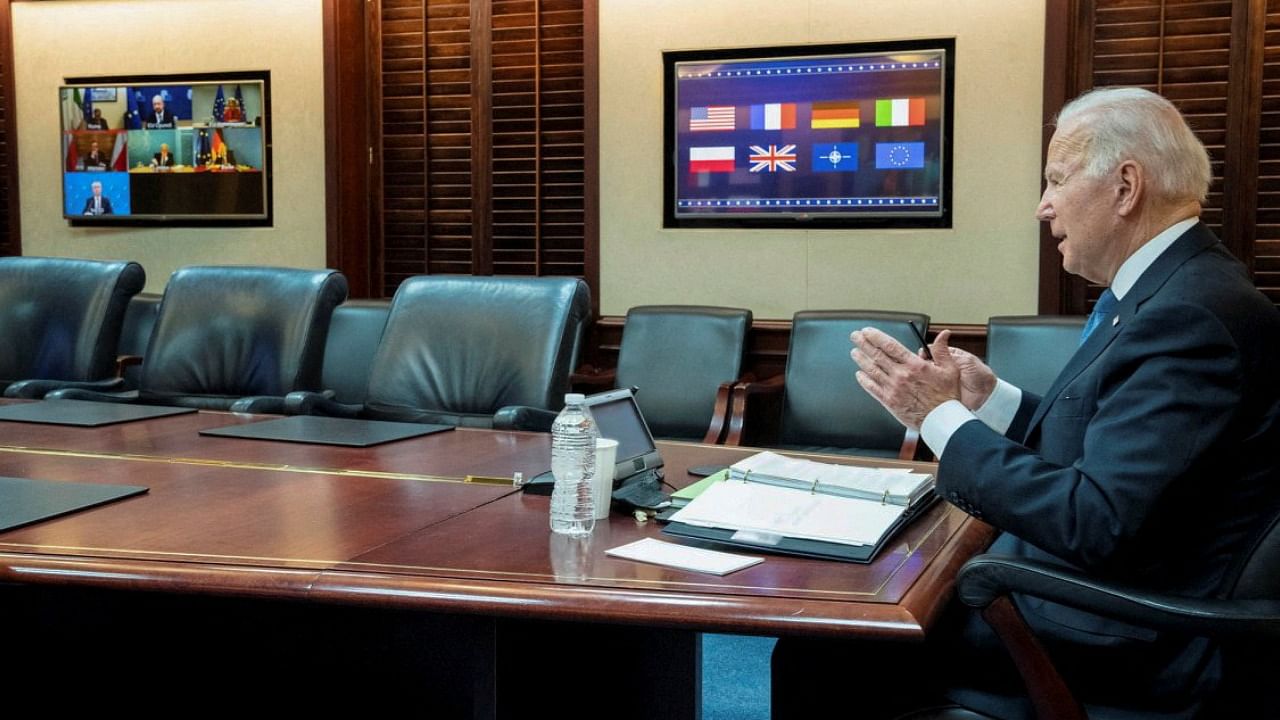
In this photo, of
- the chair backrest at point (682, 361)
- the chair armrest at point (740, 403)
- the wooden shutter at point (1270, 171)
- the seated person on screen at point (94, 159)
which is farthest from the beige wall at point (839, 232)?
the seated person on screen at point (94, 159)

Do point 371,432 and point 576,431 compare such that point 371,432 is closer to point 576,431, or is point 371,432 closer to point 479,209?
point 576,431

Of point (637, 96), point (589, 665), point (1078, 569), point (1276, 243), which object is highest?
point (637, 96)

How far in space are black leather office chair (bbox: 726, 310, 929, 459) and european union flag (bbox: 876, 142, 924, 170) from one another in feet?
2.08

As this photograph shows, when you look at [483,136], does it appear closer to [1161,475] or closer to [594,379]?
[594,379]

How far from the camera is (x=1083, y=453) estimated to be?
5.31ft

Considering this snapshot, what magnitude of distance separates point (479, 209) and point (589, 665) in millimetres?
3306

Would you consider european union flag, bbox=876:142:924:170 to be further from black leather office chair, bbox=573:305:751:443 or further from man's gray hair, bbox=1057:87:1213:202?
man's gray hair, bbox=1057:87:1213:202

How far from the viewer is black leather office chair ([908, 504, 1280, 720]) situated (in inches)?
55.9

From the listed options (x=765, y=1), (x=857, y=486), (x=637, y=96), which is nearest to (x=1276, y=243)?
(x=765, y=1)

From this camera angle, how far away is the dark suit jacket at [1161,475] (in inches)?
58.6

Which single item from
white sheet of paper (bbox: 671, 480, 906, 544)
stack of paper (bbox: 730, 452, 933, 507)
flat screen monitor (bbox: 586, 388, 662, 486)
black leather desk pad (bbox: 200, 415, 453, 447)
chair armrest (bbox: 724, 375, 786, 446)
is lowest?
chair armrest (bbox: 724, 375, 786, 446)

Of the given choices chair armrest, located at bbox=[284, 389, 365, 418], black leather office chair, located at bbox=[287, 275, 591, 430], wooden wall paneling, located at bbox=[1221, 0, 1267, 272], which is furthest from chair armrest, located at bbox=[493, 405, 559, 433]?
wooden wall paneling, located at bbox=[1221, 0, 1267, 272]

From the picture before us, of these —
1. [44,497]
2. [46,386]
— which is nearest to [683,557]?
[44,497]

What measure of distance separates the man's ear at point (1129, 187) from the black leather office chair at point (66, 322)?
321cm
